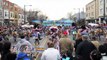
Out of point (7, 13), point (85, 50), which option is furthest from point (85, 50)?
point (7, 13)

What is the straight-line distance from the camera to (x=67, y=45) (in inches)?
460

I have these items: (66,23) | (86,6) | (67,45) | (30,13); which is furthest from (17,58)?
(30,13)

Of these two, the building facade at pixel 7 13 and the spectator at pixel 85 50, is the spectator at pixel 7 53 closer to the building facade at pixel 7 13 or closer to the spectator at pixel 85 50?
the spectator at pixel 85 50

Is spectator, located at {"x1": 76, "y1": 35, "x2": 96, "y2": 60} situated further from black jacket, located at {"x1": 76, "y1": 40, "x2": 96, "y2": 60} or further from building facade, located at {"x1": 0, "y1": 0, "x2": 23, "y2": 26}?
building facade, located at {"x1": 0, "y1": 0, "x2": 23, "y2": 26}

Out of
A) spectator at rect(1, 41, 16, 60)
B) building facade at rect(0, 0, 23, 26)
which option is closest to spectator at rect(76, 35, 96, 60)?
spectator at rect(1, 41, 16, 60)

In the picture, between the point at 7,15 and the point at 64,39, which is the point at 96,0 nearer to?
the point at 7,15

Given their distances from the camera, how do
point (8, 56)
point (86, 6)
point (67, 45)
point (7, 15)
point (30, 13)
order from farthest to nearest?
point (30, 13)
point (86, 6)
point (7, 15)
point (67, 45)
point (8, 56)

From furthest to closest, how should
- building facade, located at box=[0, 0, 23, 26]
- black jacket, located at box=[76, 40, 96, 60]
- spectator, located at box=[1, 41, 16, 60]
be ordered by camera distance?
building facade, located at box=[0, 0, 23, 26] < black jacket, located at box=[76, 40, 96, 60] < spectator, located at box=[1, 41, 16, 60]

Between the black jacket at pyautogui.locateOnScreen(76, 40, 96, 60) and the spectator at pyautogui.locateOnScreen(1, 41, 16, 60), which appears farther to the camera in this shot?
the black jacket at pyautogui.locateOnScreen(76, 40, 96, 60)

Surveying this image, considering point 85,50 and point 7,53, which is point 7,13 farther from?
point 85,50

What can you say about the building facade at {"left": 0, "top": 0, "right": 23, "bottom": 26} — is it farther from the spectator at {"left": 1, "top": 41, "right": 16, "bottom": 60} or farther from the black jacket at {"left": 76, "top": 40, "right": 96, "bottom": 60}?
the black jacket at {"left": 76, "top": 40, "right": 96, "bottom": 60}

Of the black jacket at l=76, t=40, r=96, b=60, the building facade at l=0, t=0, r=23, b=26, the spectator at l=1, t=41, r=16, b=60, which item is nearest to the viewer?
the spectator at l=1, t=41, r=16, b=60

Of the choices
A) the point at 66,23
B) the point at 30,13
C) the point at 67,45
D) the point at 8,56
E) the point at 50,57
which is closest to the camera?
the point at 50,57

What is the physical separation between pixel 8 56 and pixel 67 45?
3.58 metres
